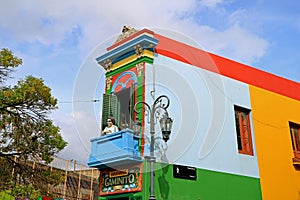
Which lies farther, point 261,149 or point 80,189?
point 80,189

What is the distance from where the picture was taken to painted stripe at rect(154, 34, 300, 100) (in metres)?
9.00

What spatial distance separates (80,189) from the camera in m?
14.7

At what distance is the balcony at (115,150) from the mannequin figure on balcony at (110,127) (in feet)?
0.71

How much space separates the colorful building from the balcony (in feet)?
0.07

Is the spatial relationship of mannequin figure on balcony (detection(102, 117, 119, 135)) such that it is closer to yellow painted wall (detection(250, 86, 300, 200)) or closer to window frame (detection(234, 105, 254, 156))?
window frame (detection(234, 105, 254, 156))

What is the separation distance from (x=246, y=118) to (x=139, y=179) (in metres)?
4.03

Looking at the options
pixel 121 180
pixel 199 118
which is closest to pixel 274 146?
pixel 199 118

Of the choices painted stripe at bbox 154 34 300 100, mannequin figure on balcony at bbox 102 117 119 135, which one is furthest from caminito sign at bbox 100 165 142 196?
painted stripe at bbox 154 34 300 100

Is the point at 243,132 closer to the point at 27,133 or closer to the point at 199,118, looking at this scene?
the point at 199,118

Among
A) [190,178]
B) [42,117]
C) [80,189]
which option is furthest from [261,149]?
[80,189]

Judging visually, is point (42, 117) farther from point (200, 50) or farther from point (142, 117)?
point (200, 50)

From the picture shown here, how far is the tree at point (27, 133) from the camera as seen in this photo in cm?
697

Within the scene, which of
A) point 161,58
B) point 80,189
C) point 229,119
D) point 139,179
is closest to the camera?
point 139,179

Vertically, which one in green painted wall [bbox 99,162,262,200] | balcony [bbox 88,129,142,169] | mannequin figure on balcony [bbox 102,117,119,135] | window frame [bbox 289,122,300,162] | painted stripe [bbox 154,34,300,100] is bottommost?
green painted wall [bbox 99,162,262,200]
